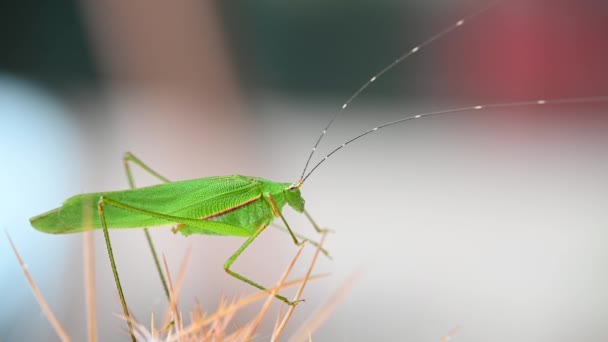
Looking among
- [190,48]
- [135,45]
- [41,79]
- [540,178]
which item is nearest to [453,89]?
[540,178]

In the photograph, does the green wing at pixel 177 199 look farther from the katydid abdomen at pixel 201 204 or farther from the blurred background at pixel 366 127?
the blurred background at pixel 366 127

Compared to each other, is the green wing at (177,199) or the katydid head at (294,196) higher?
the green wing at (177,199)

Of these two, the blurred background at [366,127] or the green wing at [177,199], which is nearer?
the green wing at [177,199]

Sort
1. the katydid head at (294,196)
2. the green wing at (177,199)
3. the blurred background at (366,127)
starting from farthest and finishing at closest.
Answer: the blurred background at (366,127)
the katydid head at (294,196)
the green wing at (177,199)

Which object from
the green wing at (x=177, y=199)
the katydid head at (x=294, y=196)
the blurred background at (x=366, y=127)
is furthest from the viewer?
the blurred background at (x=366, y=127)

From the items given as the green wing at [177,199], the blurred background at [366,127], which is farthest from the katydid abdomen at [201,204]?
the blurred background at [366,127]

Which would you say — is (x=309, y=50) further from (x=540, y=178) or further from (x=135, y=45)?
(x=540, y=178)
